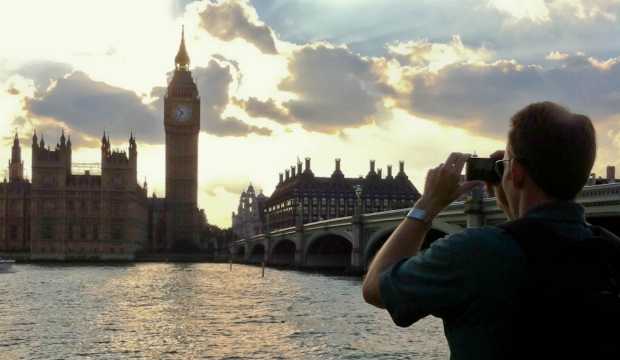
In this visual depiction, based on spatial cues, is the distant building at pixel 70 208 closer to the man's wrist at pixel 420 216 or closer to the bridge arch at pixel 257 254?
the bridge arch at pixel 257 254

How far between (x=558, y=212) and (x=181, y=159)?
417ft

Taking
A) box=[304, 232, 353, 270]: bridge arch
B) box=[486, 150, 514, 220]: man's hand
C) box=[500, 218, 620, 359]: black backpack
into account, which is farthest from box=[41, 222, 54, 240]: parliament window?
box=[500, 218, 620, 359]: black backpack

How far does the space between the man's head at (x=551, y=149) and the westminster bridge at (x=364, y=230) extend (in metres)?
9.81

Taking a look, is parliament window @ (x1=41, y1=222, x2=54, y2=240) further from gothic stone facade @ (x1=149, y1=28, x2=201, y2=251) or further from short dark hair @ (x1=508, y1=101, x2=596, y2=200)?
short dark hair @ (x1=508, y1=101, x2=596, y2=200)

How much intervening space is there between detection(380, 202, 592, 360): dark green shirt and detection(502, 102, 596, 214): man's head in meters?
0.08

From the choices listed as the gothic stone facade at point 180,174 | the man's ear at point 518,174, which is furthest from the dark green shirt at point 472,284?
the gothic stone facade at point 180,174

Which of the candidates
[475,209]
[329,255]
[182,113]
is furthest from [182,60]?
[475,209]

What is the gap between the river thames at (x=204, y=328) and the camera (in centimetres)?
1750

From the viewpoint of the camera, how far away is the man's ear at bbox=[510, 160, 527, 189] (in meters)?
2.44

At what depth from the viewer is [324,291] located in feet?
126

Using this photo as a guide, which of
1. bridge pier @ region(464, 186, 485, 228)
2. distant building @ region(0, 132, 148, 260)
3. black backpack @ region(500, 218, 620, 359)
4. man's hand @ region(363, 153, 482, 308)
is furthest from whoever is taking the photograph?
distant building @ region(0, 132, 148, 260)

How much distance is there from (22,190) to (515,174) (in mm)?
121137

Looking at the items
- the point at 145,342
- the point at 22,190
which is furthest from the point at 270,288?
the point at 22,190

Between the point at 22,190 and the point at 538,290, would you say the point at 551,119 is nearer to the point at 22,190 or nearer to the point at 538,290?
the point at 538,290
